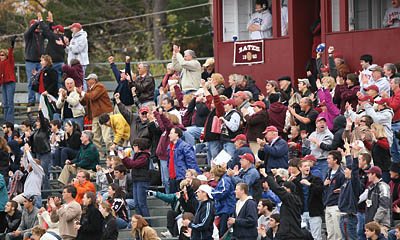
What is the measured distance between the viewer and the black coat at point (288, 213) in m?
23.2

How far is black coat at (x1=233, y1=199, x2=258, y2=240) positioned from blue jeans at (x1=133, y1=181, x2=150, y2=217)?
3.66 metres

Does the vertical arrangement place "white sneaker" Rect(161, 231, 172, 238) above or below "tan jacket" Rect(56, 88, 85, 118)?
below

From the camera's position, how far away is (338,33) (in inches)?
1235

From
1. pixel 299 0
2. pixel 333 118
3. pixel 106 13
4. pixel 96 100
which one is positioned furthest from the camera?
pixel 106 13

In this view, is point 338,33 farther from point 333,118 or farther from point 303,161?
point 303,161

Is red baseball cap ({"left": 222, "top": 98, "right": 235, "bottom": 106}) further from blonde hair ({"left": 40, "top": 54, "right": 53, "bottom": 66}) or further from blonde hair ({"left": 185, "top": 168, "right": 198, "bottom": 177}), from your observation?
blonde hair ({"left": 40, "top": 54, "right": 53, "bottom": 66})

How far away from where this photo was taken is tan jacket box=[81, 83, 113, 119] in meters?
30.7

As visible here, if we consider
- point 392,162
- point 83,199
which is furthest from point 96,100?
point 392,162

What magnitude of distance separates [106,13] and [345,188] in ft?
115

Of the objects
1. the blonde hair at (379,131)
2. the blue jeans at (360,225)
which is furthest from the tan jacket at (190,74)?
the blue jeans at (360,225)

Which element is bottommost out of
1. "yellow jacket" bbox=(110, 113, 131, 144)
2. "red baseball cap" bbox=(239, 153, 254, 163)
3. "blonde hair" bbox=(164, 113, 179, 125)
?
"red baseball cap" bbox=(239, 153, 254, 163)

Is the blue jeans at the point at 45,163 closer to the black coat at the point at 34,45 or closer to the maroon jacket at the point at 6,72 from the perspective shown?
the maroon jacket at the point at 6,72

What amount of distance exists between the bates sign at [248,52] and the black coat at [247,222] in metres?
10.2

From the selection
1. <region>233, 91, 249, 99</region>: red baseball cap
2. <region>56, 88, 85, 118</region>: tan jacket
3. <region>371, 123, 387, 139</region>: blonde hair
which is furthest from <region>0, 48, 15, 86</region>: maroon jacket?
<region>371, 123, 387, 139</region>: blonde hair
